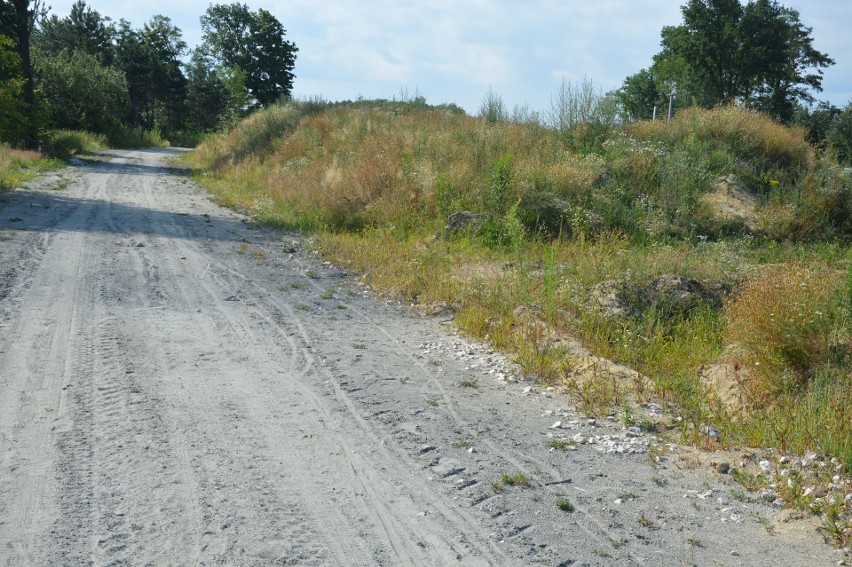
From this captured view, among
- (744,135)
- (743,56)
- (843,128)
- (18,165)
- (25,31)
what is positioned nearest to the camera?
(744,135)

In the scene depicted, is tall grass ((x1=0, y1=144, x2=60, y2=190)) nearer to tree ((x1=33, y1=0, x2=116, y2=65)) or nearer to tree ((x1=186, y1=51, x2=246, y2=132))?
tree ((x1=186, y1=51, x2=246, y2=132))

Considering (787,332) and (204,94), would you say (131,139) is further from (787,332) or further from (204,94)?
(787,332)

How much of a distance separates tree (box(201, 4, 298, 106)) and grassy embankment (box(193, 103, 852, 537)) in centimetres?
5020

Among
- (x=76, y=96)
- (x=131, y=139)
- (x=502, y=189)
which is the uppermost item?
(x=76, y=96)

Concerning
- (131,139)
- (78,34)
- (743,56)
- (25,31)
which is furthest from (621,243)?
(78,34)

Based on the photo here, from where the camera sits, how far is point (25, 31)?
88.6 ft

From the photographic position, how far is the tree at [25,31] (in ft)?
85.3

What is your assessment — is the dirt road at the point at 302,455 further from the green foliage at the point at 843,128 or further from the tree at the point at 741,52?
the tree at the point at 741,52

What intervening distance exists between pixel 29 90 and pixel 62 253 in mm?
21368

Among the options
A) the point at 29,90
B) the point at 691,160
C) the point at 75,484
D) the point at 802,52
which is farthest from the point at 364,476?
the point at 802,52

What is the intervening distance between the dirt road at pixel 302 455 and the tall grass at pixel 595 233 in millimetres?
822

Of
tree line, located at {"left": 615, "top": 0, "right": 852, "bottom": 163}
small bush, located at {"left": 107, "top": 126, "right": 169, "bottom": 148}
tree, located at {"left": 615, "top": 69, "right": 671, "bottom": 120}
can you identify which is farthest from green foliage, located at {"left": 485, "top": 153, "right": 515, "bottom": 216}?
tree, located at {"left": 615, "top": 69, "right": 671, "bottom": 120}

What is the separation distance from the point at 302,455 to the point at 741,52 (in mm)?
42598

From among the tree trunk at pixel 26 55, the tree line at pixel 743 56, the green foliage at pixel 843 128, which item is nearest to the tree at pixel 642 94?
the tree line at pixel 743 56
